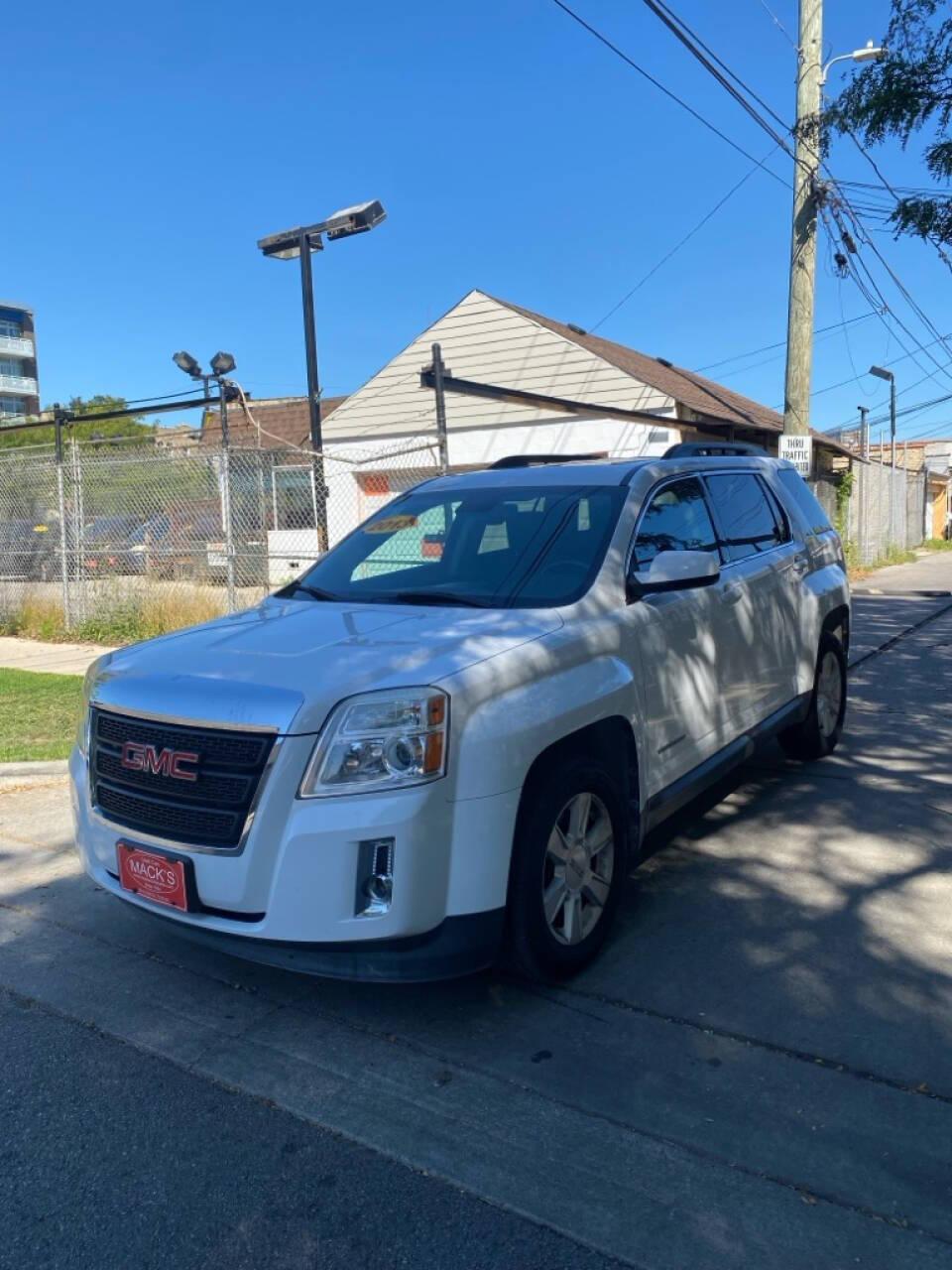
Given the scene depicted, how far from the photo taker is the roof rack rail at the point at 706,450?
527 cm

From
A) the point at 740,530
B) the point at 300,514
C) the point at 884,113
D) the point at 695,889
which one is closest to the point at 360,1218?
the point at 695,889

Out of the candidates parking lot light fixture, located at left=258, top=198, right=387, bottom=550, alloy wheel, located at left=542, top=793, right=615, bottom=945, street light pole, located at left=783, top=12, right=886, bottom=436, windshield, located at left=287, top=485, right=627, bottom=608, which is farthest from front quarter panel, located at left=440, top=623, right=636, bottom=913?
street light pole, located at left=783, top=12, right=886, bottom=436

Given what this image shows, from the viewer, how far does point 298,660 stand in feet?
11.2

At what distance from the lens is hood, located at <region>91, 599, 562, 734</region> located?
317cm

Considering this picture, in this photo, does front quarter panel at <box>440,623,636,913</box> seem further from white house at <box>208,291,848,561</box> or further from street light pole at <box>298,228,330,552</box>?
white house at <box>208,291,848,561</box>

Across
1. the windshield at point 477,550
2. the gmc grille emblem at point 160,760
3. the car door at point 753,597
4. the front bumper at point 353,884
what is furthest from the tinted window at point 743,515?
the gmc grille emblem at point 160,760

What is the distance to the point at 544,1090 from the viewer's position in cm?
309

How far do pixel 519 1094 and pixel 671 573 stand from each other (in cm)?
200

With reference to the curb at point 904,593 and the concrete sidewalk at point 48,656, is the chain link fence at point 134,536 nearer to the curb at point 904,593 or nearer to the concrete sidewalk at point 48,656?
the concrete sidewalk at point 48,656

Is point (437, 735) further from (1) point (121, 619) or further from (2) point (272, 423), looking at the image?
(2) point (272, 423)

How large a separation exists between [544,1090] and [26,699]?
7.32 metres

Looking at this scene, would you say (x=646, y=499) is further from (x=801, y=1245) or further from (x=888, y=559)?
(x=888, y=559)

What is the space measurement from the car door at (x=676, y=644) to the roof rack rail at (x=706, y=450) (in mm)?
243

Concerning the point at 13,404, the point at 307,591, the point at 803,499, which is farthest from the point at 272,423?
the point at 13,404
